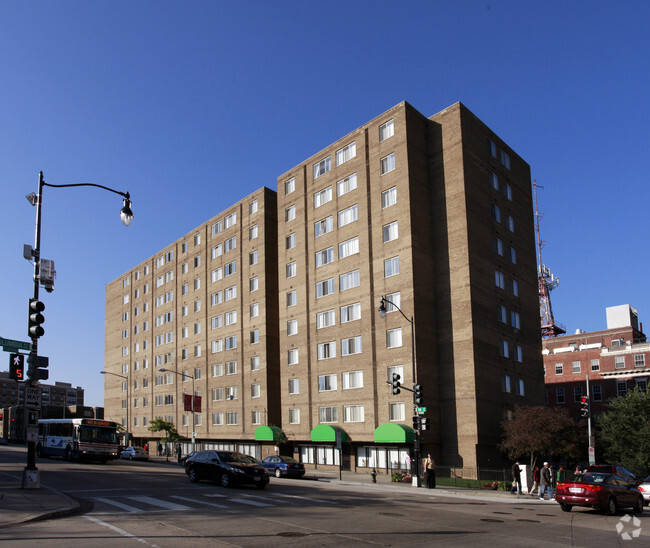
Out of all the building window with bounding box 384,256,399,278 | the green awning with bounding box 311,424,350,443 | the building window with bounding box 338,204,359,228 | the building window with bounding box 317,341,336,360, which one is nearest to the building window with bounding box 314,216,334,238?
the building window with bounding box 338,204,359,228

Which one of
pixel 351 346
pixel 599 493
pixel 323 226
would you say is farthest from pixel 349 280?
pixel 599 493

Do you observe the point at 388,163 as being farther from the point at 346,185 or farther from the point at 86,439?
the point at 86,439

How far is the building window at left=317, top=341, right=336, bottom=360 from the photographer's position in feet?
169

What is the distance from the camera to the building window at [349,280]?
50.5 m

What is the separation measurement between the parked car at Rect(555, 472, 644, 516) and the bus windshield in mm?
33072

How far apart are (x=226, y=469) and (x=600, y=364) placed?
69.7 metres

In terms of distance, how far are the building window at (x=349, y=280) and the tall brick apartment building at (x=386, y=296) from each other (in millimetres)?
131

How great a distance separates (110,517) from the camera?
16.3m

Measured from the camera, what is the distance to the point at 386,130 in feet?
166

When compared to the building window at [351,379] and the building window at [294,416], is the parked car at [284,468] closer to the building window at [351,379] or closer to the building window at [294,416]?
the building window at [351,379]

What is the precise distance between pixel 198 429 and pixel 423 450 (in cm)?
3469

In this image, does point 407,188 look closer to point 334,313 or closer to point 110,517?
point 334,313

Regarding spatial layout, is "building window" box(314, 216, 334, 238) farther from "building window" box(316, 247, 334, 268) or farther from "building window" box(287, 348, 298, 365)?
"building window" box(287, 348, 298, 365)

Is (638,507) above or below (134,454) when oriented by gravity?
above
